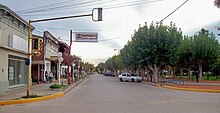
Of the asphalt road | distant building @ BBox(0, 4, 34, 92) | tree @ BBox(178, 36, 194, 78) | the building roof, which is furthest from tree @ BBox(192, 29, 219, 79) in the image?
the asphalt road

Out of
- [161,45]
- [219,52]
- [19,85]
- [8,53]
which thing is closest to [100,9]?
[8,53]

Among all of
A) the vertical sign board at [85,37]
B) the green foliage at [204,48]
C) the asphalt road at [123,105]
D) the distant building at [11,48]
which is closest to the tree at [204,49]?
the green foliage at [204,48]

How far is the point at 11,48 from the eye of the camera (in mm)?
25938

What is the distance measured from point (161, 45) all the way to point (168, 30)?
280 centimetres

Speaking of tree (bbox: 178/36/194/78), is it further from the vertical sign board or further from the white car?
the vertical sign board

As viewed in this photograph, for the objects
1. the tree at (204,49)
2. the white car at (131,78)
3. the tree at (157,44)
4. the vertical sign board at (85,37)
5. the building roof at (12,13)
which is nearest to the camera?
the building roof at (12,13)

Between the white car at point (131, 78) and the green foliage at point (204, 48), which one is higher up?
the green foliage at point (204, 48)

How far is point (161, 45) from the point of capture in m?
45.4

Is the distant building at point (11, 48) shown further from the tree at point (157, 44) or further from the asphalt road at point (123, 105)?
the tree at point (157, 44)

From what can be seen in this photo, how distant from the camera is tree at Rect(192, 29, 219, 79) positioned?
5803cm

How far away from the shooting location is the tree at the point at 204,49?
58031 millimetres

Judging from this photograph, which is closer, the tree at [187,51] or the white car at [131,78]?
the white car at [131,78]

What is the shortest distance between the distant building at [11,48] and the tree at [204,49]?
118 feet

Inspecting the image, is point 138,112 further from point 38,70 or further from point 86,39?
point 38,70
